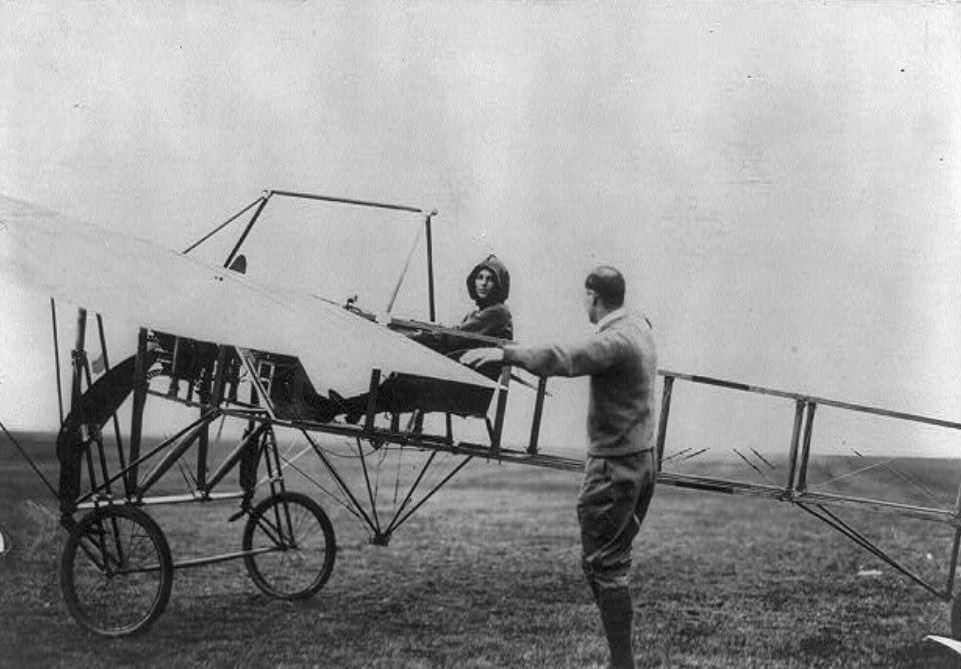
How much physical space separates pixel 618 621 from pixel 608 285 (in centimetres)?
187

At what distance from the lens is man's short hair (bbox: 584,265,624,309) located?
5250 millimetres

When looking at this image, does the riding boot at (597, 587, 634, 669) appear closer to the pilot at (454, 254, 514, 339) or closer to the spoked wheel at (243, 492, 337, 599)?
the pilot at (454, 254, 514, 339)

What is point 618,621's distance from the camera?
5.11 meters

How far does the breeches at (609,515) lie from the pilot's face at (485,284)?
1792 millimetres

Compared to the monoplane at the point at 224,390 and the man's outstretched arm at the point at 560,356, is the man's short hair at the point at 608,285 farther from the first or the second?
the monoplane at the point at 224,390

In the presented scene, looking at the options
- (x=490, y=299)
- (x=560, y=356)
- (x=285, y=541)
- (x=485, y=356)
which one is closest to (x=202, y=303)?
(x=485, y=356)

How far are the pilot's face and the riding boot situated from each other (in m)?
2.35

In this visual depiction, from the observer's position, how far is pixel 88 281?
18.0 feet

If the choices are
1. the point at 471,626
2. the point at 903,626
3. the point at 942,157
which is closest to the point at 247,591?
the point at 471,626

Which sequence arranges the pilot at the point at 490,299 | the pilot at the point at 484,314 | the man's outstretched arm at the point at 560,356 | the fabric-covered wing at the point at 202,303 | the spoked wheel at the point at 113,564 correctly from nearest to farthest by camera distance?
the man's outstretched arm at the point at 560,356, the fabric-covered wing at the point at 202,303, the spoked wheel at the point at 113,564, the pilot at the point at 484,314, the pilot at the point at 490,299

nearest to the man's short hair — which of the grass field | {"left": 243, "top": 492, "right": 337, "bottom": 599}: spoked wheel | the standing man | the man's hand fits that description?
the standing man

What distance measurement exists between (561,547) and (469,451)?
6586 millimetres

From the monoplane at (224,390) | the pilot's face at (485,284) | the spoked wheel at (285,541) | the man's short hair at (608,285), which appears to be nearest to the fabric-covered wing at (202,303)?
the monoplane at (224,390)

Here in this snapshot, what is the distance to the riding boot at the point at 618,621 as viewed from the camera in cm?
509
